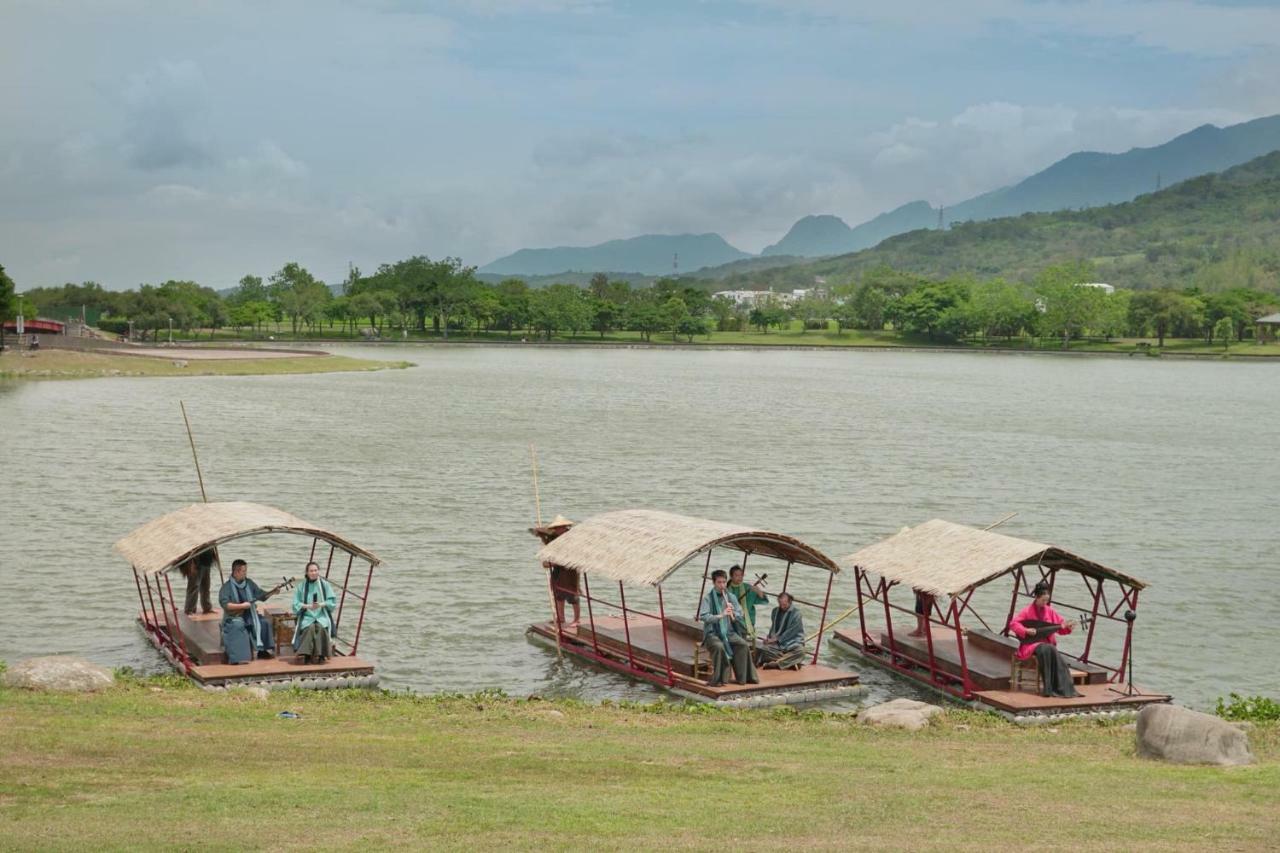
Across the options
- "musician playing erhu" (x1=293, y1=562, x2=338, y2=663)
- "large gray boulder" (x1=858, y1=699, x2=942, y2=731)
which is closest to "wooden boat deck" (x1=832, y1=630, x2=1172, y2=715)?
"large gray boulder" (x1=858, y1=699, x2=942, y2=731)

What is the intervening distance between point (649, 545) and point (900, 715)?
5.23m

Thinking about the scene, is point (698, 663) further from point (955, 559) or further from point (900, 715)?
point (955, 559)

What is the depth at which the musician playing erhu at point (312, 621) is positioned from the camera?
22406 millimetres

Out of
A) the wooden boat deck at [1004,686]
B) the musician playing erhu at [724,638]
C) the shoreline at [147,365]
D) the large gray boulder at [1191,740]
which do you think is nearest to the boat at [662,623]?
the musician playing erhu at [724,638]

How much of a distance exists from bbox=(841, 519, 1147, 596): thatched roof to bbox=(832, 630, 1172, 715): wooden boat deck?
1.69 meters

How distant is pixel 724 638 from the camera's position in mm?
22031

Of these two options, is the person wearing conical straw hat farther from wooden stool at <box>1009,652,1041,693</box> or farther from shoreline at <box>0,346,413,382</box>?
shoreline at <box>0,346,413,382</box>

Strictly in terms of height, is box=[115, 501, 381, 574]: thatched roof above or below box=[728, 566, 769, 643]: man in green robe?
above

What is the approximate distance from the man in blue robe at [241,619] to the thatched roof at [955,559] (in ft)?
31.8

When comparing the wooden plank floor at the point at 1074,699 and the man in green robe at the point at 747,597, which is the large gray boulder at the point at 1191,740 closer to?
the wooden plank floor at the point at 1074,699

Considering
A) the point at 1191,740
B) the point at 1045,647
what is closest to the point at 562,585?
the point at 1045,647

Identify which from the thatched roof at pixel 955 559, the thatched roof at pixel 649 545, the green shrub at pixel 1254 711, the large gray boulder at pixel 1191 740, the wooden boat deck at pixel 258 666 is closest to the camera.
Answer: the large gray boulder at pixel 1191 740

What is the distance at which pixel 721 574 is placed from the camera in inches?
866

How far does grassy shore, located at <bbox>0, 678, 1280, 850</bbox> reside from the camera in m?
12.2
